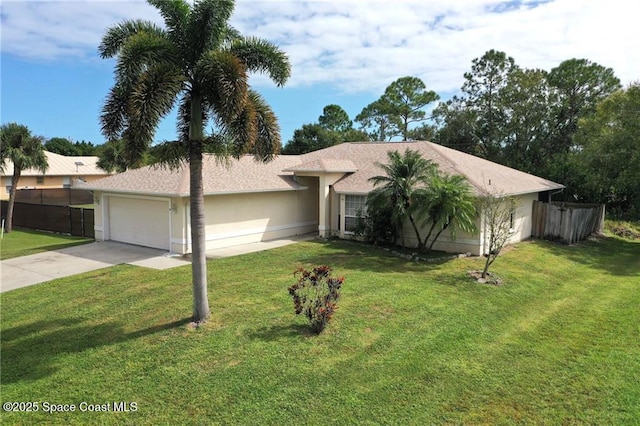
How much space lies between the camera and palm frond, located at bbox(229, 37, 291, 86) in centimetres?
928

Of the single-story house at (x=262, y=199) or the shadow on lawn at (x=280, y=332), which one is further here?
the single-story house at (x=262, y=199)

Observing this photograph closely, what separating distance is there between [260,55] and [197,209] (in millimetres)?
3574

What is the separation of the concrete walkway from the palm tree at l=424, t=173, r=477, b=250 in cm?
671

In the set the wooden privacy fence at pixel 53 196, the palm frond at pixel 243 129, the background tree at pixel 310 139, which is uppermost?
the background tree at pixel 310 139

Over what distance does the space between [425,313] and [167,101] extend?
7334 millimetres

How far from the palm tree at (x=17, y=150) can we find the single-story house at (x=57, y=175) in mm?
12852

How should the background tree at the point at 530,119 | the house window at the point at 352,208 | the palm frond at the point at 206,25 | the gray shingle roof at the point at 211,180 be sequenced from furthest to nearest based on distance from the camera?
the background tree at the point at 530,119
the house window at the point at 352,208
the gray shingle roof at the point at 211,180
the palm frond at the point at 206,25

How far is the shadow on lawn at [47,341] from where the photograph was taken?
25.5 feet

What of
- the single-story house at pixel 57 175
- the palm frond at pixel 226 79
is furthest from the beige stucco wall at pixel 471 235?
the single-story house at pixel 57 175

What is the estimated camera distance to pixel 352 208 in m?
20.2

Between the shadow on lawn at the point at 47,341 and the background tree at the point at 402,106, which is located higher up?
the background tree at the point at 402,106

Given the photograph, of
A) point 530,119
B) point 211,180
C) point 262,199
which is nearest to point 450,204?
point 262,199

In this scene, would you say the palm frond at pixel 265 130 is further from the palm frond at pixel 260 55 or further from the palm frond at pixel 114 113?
the palm frond at pixel 114 113

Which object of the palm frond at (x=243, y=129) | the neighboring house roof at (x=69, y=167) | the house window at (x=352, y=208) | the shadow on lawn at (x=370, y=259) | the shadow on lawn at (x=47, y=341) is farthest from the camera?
the neighboring house roof at (x=69, y=167)
